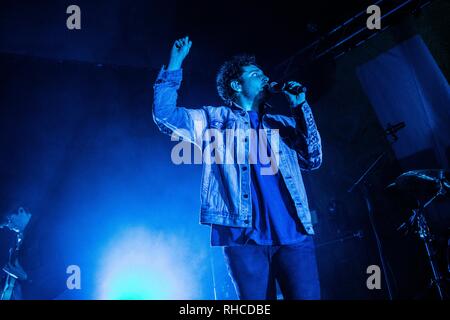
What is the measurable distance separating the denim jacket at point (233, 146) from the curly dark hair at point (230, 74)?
0.35m

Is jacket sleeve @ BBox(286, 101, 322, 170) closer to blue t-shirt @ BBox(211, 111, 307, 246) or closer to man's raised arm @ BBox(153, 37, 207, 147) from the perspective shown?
blue t-shirt @ BBox(211, 111, 307, 246)

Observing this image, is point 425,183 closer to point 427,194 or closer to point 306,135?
point 427,194

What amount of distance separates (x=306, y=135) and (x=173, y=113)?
85 cm

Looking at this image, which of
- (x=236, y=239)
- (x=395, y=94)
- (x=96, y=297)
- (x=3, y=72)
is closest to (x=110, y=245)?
(x=96, y=297)

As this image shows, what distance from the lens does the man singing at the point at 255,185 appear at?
5.24 feet

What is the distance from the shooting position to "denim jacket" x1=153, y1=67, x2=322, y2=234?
1.76 meters

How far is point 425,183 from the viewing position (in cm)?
354

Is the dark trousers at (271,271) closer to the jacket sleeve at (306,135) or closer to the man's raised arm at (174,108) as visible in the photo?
the jacket sleeve at (306,135)

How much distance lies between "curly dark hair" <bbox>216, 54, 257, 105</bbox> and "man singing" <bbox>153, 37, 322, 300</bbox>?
14cm

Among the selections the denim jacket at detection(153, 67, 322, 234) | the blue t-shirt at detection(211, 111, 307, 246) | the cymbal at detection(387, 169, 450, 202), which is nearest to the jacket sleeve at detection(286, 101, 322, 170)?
the denim jacket at detection(153, 67, 322, 234)

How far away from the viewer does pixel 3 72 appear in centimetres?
475

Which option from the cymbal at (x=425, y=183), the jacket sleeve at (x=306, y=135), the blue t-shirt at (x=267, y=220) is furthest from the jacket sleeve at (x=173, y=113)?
the cymbal at (x=425, y=183)
